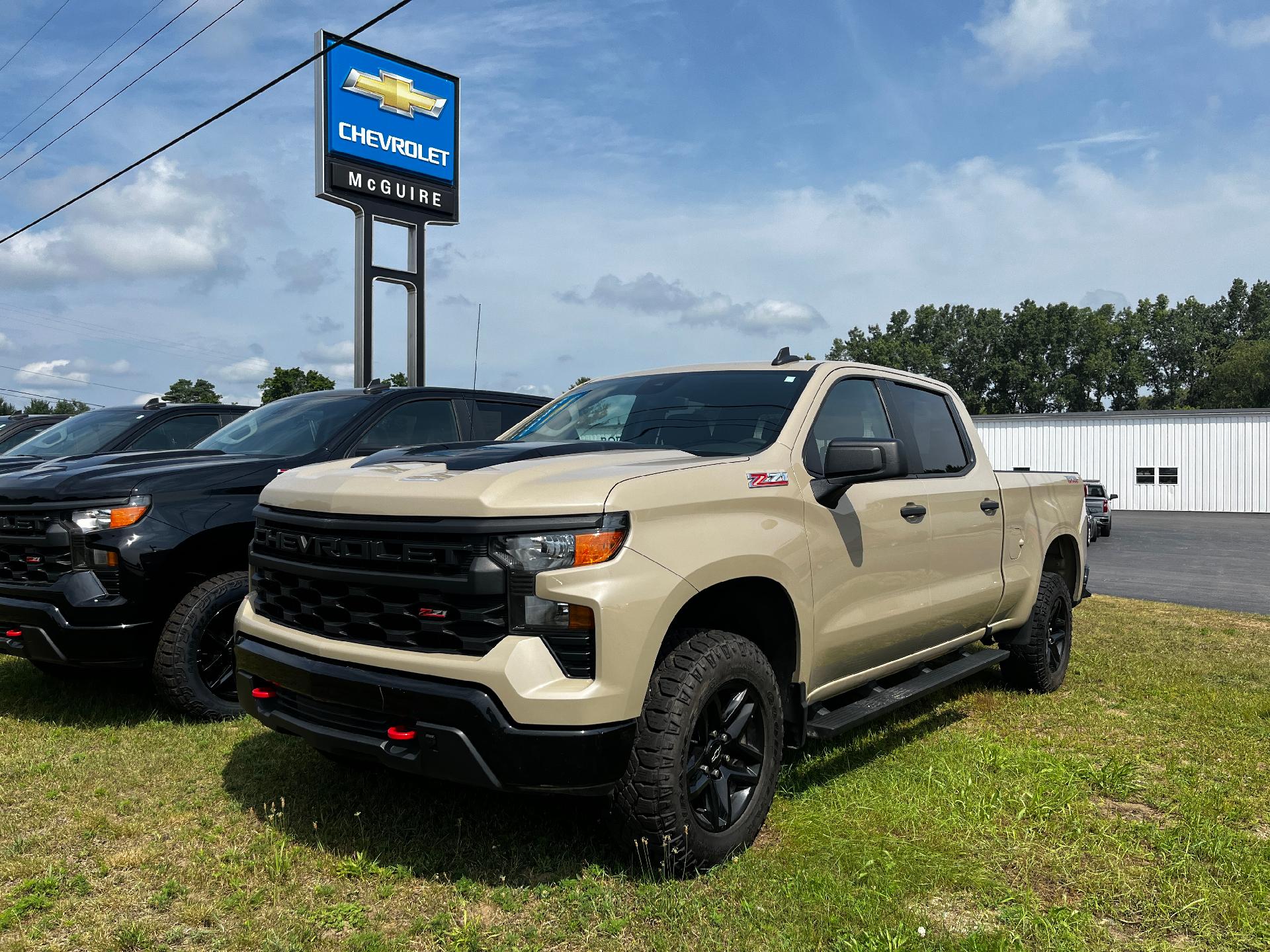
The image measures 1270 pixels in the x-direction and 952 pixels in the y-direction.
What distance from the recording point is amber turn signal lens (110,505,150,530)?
4828 millimetres

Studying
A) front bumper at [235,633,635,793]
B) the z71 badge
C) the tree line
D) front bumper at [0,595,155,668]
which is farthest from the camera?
the tree line

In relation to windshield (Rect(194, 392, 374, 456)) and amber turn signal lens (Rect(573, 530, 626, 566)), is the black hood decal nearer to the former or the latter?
amber turn signal lens (Rect(573, 530, 626, 566))

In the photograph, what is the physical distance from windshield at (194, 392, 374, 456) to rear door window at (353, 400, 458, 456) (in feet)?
0.53

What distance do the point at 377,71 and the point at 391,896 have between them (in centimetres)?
1666

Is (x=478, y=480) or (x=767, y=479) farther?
(x=767, y=479)

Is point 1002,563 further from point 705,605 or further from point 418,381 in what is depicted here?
point 418,381

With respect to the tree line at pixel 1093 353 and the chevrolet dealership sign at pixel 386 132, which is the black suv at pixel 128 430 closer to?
the chevrolet dealership sign at pixel 386 132

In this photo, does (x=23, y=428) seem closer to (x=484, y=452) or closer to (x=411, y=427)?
(x=411, y=427)

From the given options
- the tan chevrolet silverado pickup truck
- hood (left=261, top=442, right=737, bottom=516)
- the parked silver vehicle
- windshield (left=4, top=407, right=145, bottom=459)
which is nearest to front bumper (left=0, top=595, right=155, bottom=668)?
the tan chevrolet silverado pickup truck

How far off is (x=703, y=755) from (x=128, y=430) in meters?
6.71

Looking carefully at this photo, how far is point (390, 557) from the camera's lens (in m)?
3.14

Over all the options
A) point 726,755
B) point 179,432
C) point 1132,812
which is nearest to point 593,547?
point 726,755

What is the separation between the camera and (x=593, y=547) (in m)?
Answer: 2.97

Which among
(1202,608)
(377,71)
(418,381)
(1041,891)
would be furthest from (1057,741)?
(377,71)
